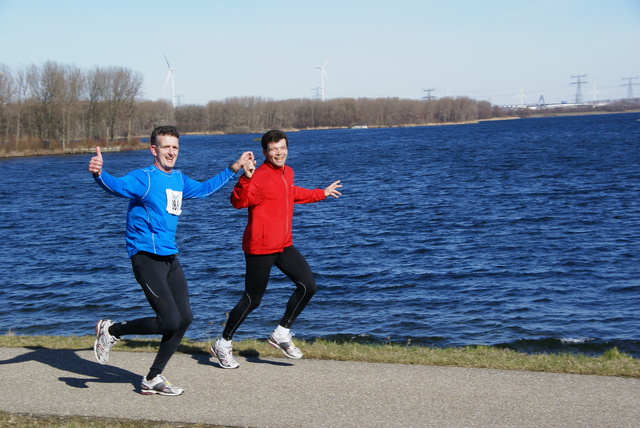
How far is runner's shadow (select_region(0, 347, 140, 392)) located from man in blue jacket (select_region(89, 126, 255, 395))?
0.46 meters

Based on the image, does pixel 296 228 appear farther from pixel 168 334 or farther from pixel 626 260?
pixel 168 334

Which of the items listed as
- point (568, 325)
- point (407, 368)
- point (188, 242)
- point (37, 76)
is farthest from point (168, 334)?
point (37, 76)

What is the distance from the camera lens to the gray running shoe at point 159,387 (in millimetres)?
5863

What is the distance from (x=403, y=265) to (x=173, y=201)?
14933mm

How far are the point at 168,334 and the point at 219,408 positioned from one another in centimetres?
83

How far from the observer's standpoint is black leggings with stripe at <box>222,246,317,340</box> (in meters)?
6.63

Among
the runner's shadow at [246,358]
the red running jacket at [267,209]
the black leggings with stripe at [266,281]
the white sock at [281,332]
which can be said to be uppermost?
the red running jacket at [267,209]

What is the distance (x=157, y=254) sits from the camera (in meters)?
5.90

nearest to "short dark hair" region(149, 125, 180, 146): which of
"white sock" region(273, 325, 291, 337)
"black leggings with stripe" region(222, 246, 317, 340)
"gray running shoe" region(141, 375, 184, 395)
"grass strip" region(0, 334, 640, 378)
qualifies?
Answer: "black leggings with stripe" region(222, 246, 317, 340)

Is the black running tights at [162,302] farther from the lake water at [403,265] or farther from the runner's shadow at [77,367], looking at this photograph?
the lake water at [403,265]

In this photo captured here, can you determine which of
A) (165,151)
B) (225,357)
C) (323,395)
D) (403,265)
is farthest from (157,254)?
(403,265)

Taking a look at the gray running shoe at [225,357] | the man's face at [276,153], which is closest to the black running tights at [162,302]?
the gray running shoe at [225,357]

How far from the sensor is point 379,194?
131 ft

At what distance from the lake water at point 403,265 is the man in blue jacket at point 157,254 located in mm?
6129
